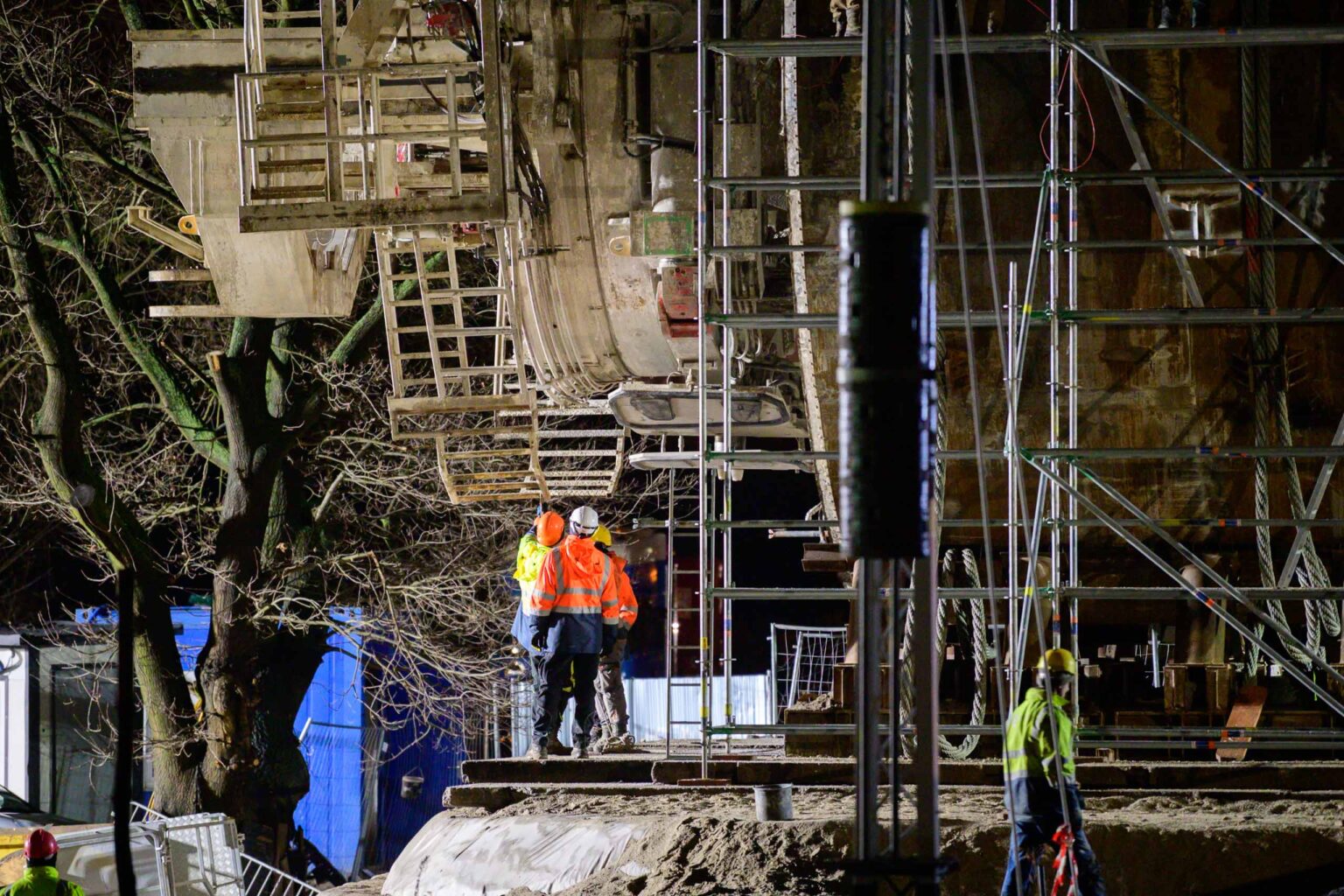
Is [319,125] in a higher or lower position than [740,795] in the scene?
higher

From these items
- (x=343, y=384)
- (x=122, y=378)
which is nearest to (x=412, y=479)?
(x=343, y=384)

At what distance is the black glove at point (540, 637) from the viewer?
1316 centimetres

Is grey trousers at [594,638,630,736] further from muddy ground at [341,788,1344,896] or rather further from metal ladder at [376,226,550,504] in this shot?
muddy ground at [341,788,1344,896]

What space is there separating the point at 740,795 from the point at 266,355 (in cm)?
1279

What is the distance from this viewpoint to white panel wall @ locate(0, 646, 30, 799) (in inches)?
998

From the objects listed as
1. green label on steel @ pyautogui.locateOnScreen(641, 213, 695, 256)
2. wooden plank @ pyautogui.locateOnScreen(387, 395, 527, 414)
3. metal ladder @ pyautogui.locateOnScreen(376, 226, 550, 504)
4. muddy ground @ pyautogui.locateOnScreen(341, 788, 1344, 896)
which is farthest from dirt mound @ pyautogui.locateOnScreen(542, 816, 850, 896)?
wooden plank @ pyautogui.locateOnScreen(387, 395, 527, 414)

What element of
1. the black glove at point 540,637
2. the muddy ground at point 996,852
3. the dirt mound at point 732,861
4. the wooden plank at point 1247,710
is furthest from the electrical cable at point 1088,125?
the black glove at point 540,637

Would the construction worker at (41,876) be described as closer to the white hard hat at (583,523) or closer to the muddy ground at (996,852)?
the muddy ground at (996,852)

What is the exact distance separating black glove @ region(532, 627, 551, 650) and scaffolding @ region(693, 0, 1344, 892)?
122 inches

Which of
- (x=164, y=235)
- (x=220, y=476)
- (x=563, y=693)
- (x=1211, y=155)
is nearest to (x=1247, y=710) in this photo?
(x=1211, y=155)

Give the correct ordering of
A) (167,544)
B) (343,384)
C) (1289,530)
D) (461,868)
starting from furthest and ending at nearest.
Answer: (167,544), (343,384), (1289,530), (461,868)

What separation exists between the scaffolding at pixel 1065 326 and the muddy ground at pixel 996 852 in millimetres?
436

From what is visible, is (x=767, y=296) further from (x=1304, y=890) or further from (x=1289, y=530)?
(x=1304, y=890)

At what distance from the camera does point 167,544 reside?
2906 cm
